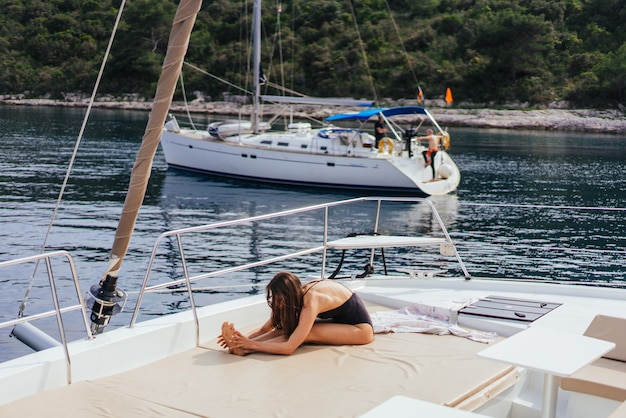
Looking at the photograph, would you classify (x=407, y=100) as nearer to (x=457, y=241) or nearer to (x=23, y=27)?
(x=23, y=27)

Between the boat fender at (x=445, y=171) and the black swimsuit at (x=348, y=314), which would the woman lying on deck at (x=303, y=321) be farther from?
the boat fender at (x=445, y=171)

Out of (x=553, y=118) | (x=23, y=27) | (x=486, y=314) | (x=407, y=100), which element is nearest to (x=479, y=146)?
(x=553, y=118)

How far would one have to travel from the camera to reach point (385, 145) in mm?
31141

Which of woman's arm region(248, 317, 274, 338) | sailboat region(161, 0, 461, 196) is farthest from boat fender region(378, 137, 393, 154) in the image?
woman's arm region(248, 317, 274, 338)

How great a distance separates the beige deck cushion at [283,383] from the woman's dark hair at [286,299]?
0.22 m

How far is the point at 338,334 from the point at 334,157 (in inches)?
993

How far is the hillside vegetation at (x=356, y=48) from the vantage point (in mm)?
80312

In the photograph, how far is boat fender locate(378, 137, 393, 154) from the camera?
30.9 m

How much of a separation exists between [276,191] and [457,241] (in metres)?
11.2

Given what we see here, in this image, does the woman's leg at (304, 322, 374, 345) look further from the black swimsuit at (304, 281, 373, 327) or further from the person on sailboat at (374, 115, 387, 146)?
the person on sailboat at (374, 115, 387, 146)

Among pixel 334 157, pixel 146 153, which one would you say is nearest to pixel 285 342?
pixel 146 153

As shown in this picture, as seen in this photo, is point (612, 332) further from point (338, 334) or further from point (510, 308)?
point (338, 334)

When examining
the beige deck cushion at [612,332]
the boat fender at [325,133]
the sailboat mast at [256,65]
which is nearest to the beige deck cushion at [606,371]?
the beige deck cushion at [612,332]

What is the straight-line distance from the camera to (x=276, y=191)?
1228 inches
